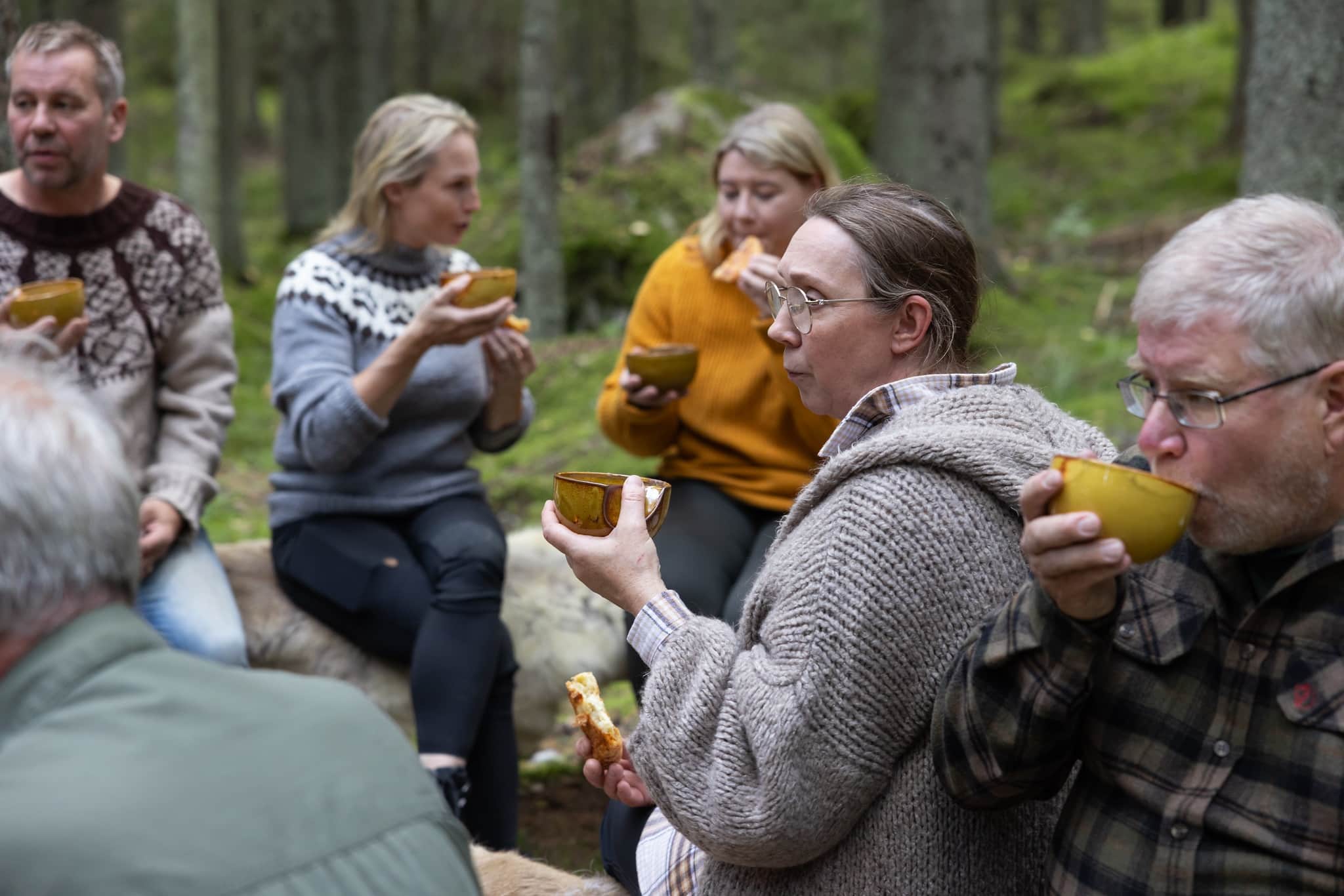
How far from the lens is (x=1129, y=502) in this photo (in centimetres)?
159

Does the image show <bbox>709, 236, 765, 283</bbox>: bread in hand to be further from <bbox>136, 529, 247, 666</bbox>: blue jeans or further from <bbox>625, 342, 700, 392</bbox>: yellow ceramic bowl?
<bbox>136, 529, 247, 666</bbox>: blue jeans

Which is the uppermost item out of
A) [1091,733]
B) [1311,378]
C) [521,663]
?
[1311,378]

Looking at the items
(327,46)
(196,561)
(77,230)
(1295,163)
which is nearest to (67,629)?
(196,561)

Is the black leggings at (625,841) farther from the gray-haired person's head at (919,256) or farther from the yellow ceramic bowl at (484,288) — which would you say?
the yellow ceramic bowl at (484,288)

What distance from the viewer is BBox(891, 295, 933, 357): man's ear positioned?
2303mm

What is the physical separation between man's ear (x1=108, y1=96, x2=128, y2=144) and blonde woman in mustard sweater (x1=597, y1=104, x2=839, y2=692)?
1580 millimetres

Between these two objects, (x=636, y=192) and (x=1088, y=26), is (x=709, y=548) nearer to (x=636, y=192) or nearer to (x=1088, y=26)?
(x=636, y=192)

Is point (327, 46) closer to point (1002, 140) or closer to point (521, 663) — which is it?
point (1002, 140)

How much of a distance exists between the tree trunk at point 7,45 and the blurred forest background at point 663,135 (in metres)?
0.01

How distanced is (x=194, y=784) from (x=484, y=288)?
243 cm

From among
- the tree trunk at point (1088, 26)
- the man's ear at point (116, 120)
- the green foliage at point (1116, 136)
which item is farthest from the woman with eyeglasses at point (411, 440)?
the tree trunk at point (1088, 26)

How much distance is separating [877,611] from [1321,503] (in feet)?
1.94

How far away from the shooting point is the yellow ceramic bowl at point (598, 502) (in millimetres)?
2234

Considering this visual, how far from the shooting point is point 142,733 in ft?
3.96
